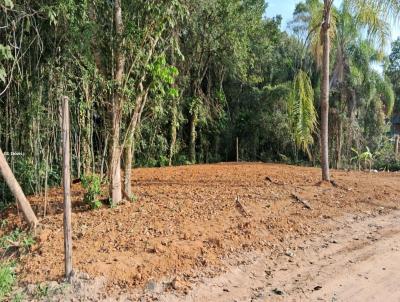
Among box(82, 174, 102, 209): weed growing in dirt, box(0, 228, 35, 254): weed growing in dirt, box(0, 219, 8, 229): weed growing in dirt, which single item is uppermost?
box(82, 174, 102, 209): weed growing in dirt

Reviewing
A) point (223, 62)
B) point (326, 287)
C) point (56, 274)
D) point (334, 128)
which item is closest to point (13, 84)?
point (56, 274)

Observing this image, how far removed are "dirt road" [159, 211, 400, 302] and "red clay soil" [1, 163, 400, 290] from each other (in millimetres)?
269

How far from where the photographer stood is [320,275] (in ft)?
13.0

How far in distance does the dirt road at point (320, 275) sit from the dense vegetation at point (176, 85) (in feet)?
7.16

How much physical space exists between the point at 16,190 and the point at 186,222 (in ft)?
6.52

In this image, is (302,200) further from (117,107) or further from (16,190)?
(16,190)

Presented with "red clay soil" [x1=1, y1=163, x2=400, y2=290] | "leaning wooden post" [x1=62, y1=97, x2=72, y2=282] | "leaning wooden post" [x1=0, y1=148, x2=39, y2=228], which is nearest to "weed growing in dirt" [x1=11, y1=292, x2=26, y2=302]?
"red clay soil" [x1=1, y1=163, x2=400, y2=290]

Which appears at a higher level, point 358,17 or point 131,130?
point 358,17

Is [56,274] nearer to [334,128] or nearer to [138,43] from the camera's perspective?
[138,43]

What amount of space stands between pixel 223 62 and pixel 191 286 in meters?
11.1

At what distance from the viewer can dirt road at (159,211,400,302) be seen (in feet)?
11.7

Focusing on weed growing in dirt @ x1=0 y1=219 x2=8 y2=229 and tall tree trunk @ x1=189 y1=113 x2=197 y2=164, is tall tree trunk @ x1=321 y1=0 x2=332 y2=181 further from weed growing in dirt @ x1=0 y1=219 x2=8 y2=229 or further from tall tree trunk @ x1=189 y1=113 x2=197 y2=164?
tall tree trunk @ x1=189 y1=113 x2=197 y2=164

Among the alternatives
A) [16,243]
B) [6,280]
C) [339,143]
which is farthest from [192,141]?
[6,280]

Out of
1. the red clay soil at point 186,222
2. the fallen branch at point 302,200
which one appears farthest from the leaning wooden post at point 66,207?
the fallen branch at point 302,200
